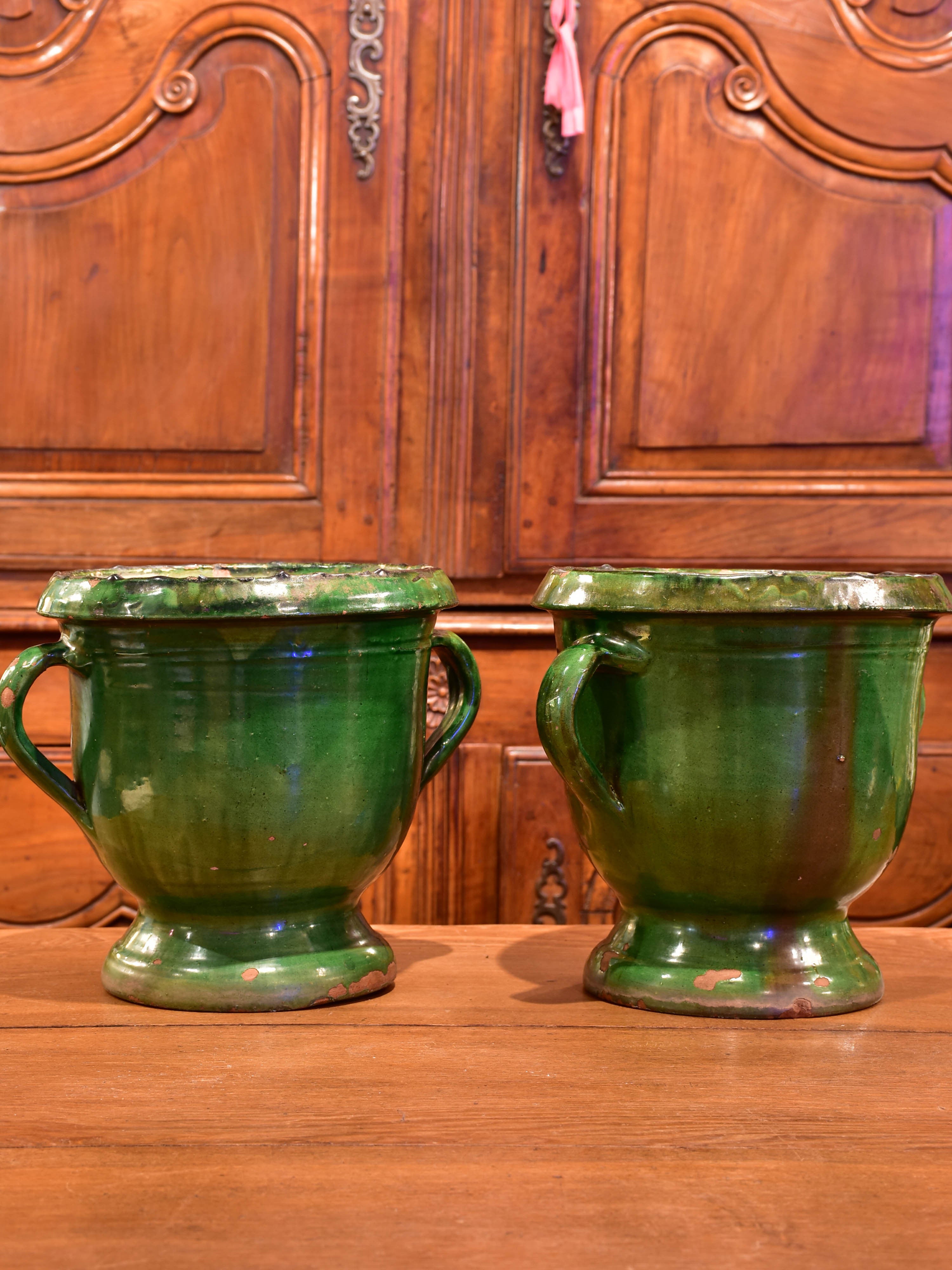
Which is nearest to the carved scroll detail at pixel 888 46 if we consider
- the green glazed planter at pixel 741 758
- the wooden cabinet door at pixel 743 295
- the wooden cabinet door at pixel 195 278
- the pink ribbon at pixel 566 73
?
the wooden cabinet door at pixel 743 295

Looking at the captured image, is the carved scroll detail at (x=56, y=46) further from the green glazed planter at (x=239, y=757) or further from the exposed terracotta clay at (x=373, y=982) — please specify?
the exposed terracotta clay at (x=373, y=982)

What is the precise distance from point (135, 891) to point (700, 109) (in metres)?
1.01

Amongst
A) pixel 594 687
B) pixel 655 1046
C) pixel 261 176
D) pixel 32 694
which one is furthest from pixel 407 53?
pixel 655 1046

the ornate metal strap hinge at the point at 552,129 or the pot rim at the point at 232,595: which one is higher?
the ornate metal strap hinge at the point at 552,129

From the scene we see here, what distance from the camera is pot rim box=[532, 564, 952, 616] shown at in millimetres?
573

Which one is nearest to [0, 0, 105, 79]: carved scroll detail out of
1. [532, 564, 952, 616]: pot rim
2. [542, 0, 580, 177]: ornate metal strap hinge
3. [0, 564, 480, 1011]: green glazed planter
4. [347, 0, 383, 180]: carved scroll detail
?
[347, 0, 383, 180]: carved scroll detail

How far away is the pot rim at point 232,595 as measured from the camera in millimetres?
562

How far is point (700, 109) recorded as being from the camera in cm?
129

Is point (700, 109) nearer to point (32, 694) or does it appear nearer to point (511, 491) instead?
point (511, 491)

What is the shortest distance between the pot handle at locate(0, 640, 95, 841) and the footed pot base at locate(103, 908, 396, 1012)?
7 centimetres

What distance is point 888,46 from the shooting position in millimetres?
1282

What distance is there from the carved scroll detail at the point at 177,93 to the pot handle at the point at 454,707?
0.87 m

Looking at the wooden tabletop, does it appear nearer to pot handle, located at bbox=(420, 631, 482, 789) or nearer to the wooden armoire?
pot handle, located at bbox=(420, 631, 482, 789)

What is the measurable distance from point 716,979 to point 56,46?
119cm
